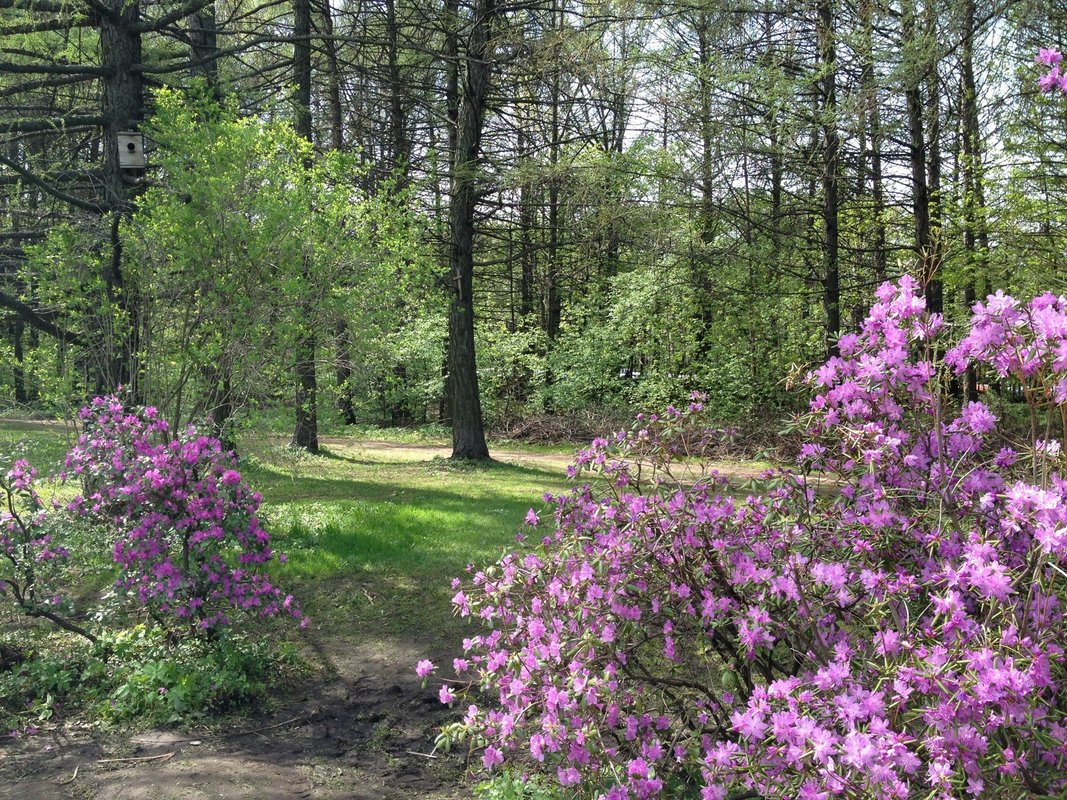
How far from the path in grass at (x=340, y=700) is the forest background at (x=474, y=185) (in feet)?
3.93

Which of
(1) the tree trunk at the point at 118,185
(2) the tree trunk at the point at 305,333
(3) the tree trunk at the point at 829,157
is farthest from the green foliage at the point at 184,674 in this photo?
(3) the tree trunk at the point at 829,157

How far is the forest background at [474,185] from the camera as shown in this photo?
21.5 ft

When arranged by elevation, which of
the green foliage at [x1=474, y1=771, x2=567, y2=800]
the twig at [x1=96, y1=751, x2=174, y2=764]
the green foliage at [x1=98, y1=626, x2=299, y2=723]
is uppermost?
the green foliage at [x1=98, y1=626, x2=299, y2=723]

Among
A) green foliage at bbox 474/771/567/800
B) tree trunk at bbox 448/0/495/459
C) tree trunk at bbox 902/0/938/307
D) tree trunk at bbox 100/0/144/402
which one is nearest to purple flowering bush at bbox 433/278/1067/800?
green foliage at bbox 474/771/567/800

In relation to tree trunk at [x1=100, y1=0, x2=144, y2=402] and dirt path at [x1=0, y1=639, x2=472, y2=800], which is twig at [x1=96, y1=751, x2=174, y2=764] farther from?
tree trunk at [x1=100, y1=0, x2=144, y2=402]

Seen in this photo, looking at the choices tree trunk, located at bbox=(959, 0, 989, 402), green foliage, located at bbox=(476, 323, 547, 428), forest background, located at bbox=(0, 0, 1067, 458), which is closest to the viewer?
forest background, located at bbox=(0, 0, 1067, 458)

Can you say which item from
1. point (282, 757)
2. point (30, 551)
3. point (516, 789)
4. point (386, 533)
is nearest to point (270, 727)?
point (282, 757)

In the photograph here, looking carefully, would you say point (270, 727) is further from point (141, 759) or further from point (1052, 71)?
point (1052, 71)

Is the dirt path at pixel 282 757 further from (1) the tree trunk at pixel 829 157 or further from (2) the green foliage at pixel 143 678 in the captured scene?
(1) the tree trunk at pixel 829 157

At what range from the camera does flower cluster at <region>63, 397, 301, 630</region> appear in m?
4.21

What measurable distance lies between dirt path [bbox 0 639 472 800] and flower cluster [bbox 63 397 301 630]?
0.64 metres

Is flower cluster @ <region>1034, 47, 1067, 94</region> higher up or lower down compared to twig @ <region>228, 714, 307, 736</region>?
higher up

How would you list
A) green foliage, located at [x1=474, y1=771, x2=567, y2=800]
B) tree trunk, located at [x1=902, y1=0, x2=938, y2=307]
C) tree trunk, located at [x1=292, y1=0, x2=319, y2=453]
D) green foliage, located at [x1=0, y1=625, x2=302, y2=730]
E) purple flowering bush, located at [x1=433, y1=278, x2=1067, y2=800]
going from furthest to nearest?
tree trunk, located at [x1=902, y1=0, x2=938, y2=307], tree trunk, located at [x1=292, y1=0, x2=319, y2=453], green foliage, located at [x1=0, y1=625, x2=302, y2=730], green foliage, located at [x1=474, y1=771, x2=567, y2=800], purple flowering bush, located at [x1=433, y1=278, x2=1067, y2=800]

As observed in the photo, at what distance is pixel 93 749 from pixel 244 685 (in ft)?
2.37
